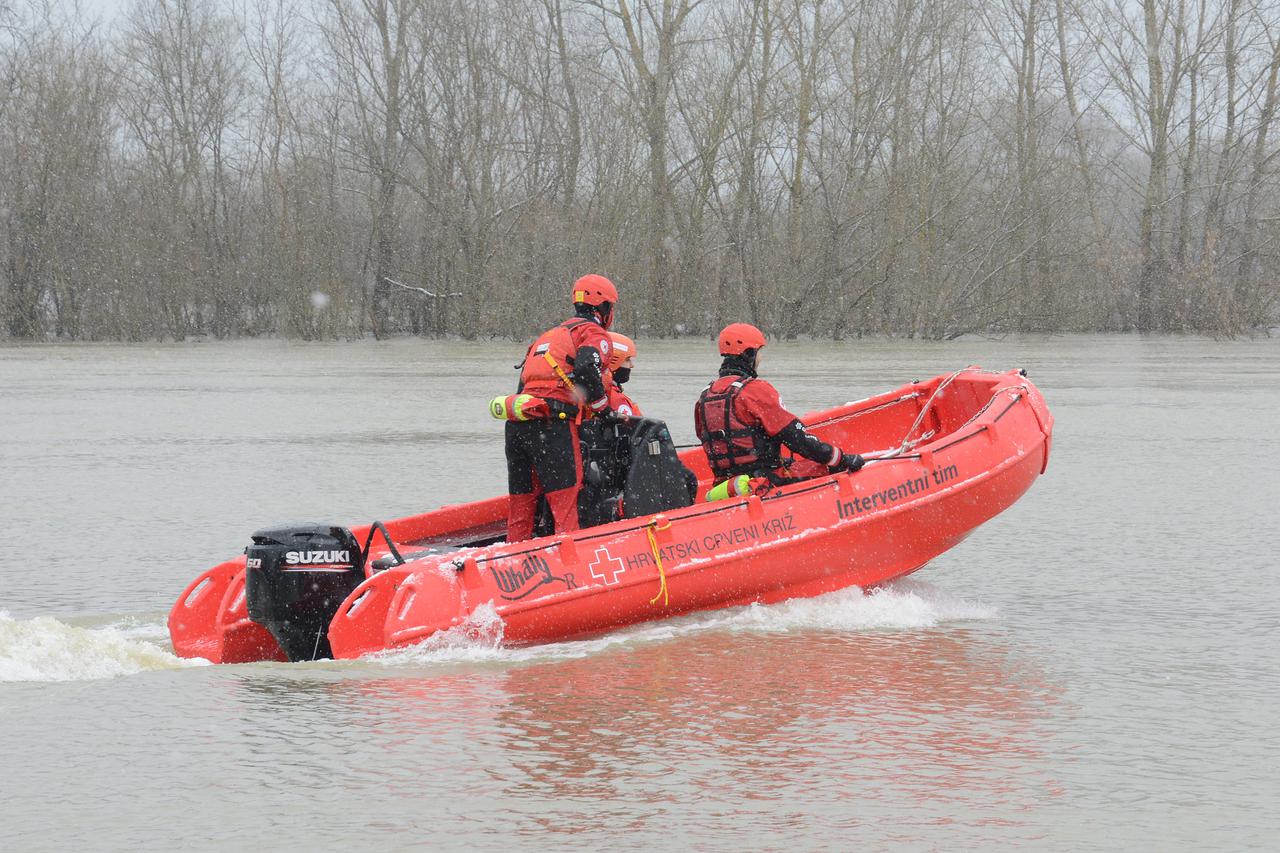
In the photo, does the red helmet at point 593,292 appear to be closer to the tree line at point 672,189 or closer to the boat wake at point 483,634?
the boat wake at point 483,634

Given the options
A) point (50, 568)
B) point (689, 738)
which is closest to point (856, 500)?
point (689, 738)

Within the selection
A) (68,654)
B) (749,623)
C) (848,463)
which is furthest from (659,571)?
(68,654)

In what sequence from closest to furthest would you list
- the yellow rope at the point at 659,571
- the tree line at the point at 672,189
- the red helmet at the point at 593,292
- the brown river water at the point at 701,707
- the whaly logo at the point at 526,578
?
the brown river water at the point at 701,707, the whaly logo at the point at 526,578, the yellow rope at the point at 659,571, the red helmet at the point at 593,292, the tree line at the point at 672,189

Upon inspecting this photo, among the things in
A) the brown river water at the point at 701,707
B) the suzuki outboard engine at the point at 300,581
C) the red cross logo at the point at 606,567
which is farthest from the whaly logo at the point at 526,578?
the suzuki outboard engine at the point at 300,581

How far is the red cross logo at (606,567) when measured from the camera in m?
7.31

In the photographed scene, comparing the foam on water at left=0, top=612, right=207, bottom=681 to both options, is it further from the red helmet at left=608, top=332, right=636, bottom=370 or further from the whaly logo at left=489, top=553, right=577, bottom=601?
the red helmet at left=608, top=332, right=636, bottom=370

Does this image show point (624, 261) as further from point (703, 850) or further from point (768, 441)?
point (703, 850)

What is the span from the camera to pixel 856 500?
8.07 m

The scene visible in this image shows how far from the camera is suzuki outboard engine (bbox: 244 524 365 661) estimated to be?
6930 mm

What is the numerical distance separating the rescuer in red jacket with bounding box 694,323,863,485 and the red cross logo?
971mm

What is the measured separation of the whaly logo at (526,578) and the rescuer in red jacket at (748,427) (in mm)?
1219

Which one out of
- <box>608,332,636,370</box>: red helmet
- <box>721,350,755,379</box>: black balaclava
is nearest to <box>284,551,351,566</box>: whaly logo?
<box>608,332,636,370</box>: red helmet

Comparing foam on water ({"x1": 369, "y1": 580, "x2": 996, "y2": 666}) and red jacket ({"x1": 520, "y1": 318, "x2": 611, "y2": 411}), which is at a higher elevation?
red jacket ({"x1": 520, "y1": 318, "x2": 611, "y2": 411})

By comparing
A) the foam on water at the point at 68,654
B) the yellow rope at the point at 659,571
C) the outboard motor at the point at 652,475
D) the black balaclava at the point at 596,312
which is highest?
the black balaclava at the point at 596,312
